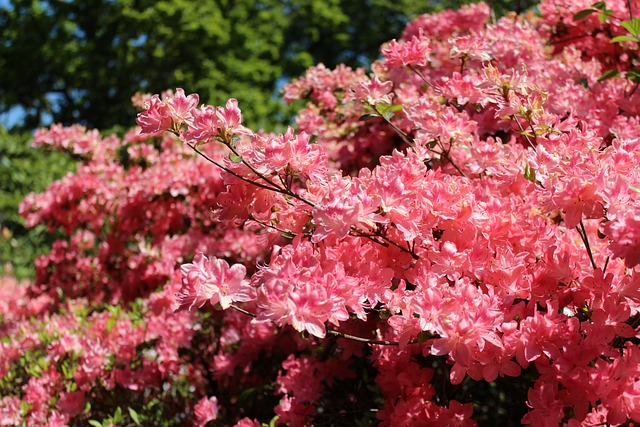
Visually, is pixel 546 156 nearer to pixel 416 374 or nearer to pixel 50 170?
pixel 416 374

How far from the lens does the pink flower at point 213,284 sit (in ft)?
4.20

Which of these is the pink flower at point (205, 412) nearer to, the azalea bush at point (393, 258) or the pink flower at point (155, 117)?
the azalea bush at point (393, 258)

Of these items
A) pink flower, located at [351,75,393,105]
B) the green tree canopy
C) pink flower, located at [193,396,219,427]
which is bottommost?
the green tree canopy

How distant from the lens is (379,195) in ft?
4.45

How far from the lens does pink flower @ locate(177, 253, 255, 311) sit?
4.20ft

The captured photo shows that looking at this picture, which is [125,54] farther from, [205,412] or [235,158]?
[235,158]

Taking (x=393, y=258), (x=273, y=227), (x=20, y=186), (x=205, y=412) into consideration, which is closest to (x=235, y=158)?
(x=273, y=227)

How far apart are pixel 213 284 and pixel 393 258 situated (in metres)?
0.48

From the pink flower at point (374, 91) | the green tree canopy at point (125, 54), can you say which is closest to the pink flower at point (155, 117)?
the pink flower at point (374, 91)

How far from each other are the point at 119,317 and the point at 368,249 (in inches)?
69.9

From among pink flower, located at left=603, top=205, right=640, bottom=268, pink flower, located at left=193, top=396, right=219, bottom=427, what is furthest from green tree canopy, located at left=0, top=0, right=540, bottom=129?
pink flower, located at left=603, top=205, right=640, bottom=268

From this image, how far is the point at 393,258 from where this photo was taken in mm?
1527

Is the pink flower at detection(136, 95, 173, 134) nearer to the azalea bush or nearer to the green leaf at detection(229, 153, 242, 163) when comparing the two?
the azalea bush

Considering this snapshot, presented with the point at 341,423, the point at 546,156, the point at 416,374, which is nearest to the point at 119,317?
the point at 341,423
